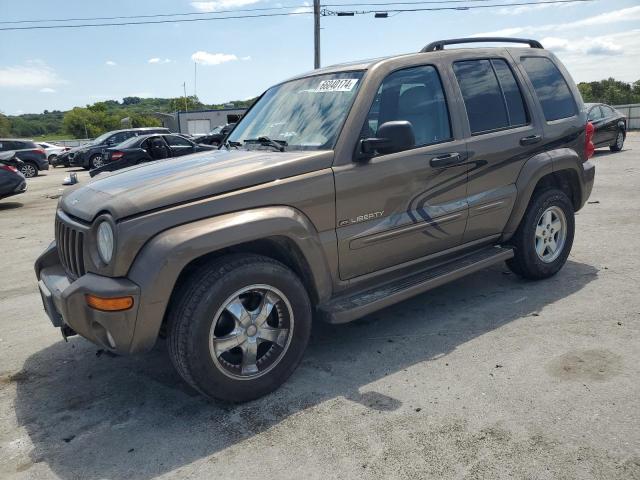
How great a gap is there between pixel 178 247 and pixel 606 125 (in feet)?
53.2

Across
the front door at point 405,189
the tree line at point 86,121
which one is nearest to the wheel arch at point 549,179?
the front door at point 405,189

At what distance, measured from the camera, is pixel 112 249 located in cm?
287

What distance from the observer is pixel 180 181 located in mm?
3162

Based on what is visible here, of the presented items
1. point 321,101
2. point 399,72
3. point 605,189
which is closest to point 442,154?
point 399,72

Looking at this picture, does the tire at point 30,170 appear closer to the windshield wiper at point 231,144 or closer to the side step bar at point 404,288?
the windshield wiper at point 231,144

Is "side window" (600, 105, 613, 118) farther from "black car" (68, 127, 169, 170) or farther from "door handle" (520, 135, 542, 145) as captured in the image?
"black car" (68, 127, 169, 170)

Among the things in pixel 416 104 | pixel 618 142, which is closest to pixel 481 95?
pixel 416 104

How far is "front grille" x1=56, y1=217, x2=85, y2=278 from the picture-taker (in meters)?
3.18

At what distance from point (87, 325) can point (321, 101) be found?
2.15 meters

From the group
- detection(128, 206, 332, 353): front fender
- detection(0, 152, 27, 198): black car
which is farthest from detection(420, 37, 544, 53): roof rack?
detection(0, 152, 27, 198): black car

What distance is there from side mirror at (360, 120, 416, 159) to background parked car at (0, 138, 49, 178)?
20635 mm

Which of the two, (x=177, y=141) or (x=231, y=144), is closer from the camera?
(x=231, y=144)

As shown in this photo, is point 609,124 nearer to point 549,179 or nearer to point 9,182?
point 549,179

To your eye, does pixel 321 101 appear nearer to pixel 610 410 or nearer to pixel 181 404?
pixel 181 404
